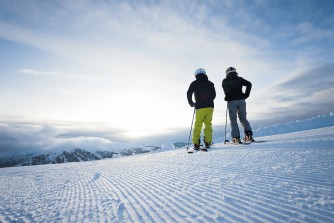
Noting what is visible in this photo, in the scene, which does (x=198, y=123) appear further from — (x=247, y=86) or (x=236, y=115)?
(x=247, y=86)

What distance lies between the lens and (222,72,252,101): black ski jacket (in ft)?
24.2

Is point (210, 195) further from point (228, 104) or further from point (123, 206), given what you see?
point (228, 104)

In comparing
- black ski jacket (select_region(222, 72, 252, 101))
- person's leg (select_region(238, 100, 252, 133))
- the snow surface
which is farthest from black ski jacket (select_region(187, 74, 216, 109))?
the snow surface

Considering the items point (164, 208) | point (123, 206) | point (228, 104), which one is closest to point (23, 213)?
point (123, 206)

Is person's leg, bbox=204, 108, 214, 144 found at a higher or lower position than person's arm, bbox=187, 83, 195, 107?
lower

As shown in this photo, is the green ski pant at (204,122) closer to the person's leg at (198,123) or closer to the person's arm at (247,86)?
the person's leg at (198,123)

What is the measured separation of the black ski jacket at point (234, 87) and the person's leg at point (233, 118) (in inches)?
8.2

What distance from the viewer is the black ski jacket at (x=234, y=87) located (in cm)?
738

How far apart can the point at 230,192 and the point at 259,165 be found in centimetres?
117

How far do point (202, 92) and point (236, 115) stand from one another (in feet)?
4.88

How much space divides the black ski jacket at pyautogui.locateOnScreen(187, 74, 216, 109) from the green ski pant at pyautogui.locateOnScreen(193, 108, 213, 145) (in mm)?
174

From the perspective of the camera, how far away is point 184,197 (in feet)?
7.13

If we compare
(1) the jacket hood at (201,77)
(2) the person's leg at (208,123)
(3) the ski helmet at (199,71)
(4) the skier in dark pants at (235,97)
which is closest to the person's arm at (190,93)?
(1) the jacket hood at (201,77)

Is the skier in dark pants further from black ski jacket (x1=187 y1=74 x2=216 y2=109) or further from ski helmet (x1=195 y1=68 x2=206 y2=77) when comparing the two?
ski helmet (x1=195 y1=68 x2=206 y2=77)
